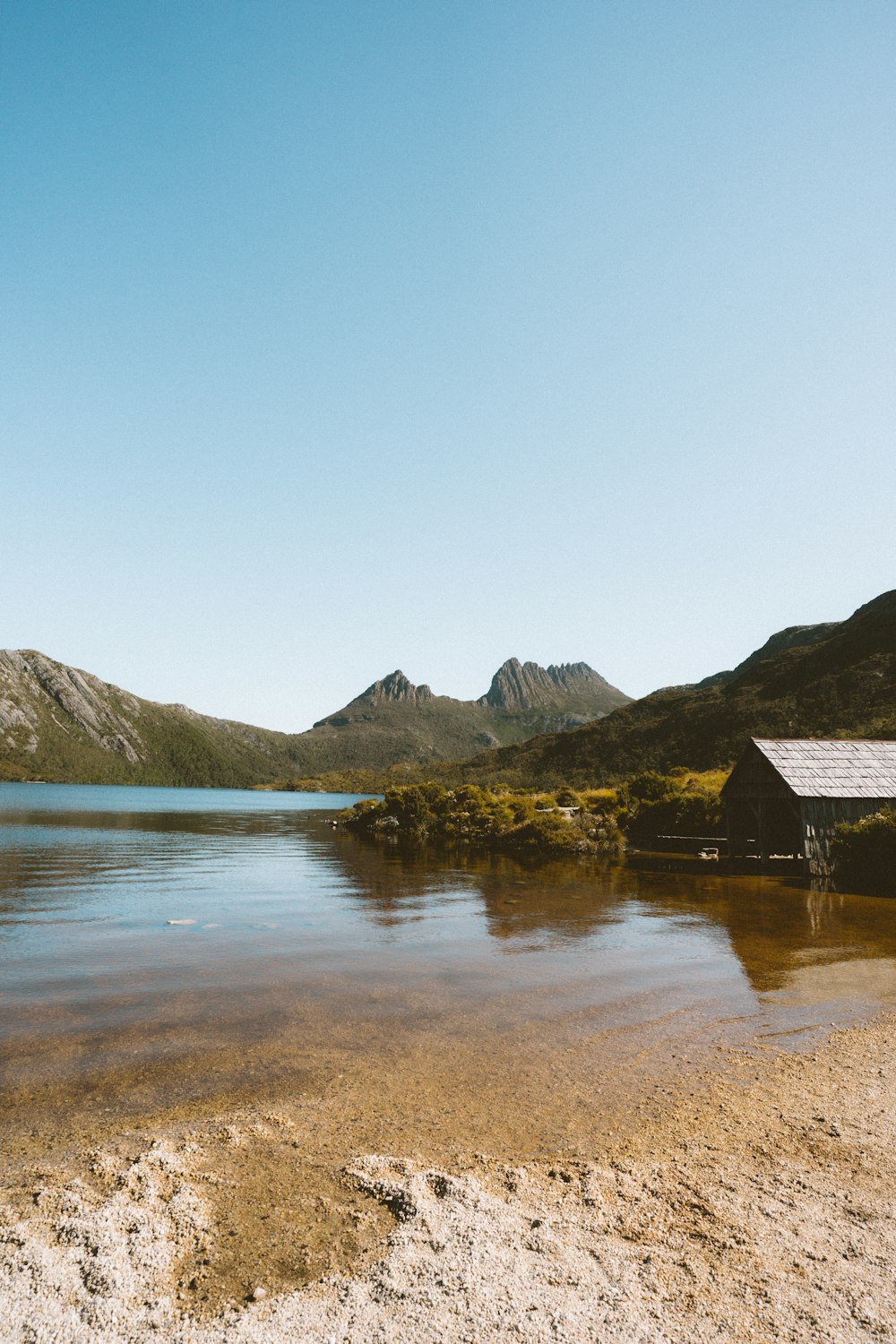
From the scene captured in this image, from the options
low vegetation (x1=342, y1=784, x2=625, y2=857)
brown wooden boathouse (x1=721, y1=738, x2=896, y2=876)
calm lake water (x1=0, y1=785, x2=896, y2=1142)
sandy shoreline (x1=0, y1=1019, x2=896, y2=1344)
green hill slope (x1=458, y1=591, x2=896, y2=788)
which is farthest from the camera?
green hill slope (x1=458, y1=591, x2=896, y2=788)

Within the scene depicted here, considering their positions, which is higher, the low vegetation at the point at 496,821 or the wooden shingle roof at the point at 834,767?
the wooden shingle roof at the point at 834,767

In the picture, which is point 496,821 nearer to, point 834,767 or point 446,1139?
point 834,767

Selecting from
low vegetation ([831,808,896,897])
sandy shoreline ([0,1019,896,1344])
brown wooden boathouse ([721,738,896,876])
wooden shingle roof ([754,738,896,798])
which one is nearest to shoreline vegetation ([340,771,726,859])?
brown wooden boathouse ([721,738,896,876])

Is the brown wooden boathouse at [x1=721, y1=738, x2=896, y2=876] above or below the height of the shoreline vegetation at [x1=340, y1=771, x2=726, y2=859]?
above

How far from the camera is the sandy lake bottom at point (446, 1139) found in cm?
471

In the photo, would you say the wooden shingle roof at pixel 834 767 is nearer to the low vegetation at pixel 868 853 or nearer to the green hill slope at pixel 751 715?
Result: the low vegetation at pixel 868 853

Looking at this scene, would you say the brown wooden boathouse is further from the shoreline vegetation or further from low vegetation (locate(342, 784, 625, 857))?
low vegetation (locate(342, 784, 625, 857))

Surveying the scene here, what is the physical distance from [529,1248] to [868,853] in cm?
2662

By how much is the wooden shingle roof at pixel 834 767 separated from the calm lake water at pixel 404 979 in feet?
14.7

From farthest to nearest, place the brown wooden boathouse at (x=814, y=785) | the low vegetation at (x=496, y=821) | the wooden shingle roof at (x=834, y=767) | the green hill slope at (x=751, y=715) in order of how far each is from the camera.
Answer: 1. the green hill slope at (x=751, y=715)
2. the low vegetation at (x=496, y=821)
3. the wooden shingle roof at (x=834, y=767)
4. the brown wooden boathouse at (x=814, y=785)

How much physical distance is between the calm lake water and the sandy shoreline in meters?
1.36

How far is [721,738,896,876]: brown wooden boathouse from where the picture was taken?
92.4 ft

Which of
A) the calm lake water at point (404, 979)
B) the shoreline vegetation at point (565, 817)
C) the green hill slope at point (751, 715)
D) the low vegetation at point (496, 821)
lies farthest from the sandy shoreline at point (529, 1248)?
the green hill slope at point (751, 715)

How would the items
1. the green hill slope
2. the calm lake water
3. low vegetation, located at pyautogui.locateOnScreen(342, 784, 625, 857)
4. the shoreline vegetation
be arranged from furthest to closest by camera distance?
1. the green hill slope
2. low vegetation, located at pyautogui.locateOnScreen(342, 784, 625, 857)
3. the shoreline vegetation
4. the calm lake water
